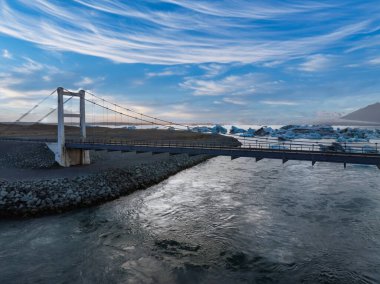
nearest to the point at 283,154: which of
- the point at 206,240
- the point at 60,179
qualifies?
the point at 206,240

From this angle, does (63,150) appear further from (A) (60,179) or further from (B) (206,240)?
(B) (206,240)

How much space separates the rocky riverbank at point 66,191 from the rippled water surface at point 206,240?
4.19 feet

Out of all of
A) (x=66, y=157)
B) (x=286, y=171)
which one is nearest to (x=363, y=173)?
(x=286, y=171)

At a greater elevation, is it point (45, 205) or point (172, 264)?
point (45, 205)

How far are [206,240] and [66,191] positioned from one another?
12.9 meters

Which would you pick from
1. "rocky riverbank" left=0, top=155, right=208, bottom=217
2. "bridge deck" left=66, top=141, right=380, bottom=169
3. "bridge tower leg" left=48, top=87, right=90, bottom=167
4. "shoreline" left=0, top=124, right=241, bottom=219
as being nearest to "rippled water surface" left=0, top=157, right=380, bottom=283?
"rocky riverbank" left=0, top=155, right=208, bottom=217

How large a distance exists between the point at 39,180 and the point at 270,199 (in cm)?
1972

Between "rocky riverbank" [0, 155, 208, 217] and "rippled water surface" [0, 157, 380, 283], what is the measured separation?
1.28 m

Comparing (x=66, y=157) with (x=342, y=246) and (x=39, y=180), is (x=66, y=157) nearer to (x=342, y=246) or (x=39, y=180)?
(x=39, y=180)

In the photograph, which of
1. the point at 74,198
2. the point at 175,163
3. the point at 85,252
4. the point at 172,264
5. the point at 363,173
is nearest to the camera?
the point at 172,264

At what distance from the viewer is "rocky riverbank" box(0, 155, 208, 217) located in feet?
65.4

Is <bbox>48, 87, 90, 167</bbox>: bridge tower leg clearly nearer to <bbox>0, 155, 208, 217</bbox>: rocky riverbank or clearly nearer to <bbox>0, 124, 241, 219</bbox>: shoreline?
<bbox>0, 124, 241, 219</bbox>: shoreline

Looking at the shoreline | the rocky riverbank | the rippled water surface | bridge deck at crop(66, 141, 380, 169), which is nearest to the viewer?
the rippled water surface

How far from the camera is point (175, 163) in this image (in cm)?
4088
